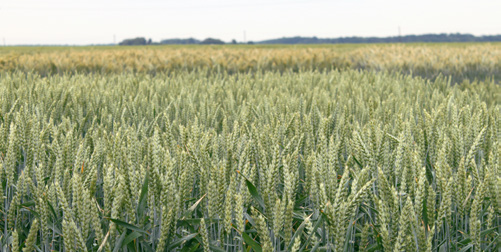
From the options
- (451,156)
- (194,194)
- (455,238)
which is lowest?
(455,238)

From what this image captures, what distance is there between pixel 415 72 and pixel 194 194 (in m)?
7.80

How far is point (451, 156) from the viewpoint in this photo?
1499mm

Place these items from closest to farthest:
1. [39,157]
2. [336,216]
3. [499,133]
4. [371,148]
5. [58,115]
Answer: [336,216] < [371,148] < [39,157] < [499,133] < [58,115]

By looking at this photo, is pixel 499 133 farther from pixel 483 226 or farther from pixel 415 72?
pixel 415 72

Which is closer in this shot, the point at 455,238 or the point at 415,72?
the point at 455,238

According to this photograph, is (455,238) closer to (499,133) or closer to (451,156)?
(451,156)

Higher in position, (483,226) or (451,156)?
(451,156)

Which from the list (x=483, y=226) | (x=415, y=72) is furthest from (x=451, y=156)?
(x=415, y=72)

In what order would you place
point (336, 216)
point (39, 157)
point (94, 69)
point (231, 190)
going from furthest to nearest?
point (94, 69) → point (39, 157) → point (231, 190) → point (336, 216)

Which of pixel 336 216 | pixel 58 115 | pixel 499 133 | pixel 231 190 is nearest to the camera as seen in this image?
pixel 336 216

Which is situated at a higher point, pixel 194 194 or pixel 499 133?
pixel 499 133

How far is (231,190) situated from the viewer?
100cm

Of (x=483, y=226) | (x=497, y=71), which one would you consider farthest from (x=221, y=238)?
(x=497, y=71)

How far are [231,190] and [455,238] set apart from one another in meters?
0.80
